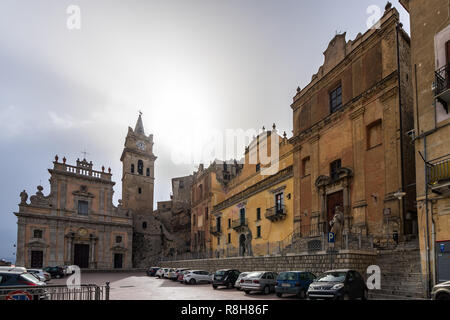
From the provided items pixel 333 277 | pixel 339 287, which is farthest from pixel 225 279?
pixel 339 287

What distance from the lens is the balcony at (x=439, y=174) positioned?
13260 mm

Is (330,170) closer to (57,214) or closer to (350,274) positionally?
(350,274)

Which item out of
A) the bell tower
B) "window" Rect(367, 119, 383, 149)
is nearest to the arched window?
the bell tower

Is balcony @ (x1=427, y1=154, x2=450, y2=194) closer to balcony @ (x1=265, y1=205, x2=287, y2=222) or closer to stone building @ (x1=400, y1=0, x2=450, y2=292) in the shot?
stone building @ (x1=400, y1=0, x2=450, y2=292)

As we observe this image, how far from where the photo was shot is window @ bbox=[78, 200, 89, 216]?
1935 inches

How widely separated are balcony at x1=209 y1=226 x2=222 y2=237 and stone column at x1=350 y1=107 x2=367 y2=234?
23310mm

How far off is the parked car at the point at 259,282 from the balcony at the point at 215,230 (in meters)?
24.1

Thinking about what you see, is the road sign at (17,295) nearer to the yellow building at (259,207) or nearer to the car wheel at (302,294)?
the car wheel at (302,294)

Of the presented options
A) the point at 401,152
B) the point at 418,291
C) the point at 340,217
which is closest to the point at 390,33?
the point at 401,152

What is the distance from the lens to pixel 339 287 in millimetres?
12609

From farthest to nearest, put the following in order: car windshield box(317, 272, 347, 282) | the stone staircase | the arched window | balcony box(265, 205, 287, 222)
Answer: the arched window < balcony box(265, 205, 287, 222) < the stone staircase < car windshield box(317, 272, 347, 282)

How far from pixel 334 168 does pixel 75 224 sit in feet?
122
